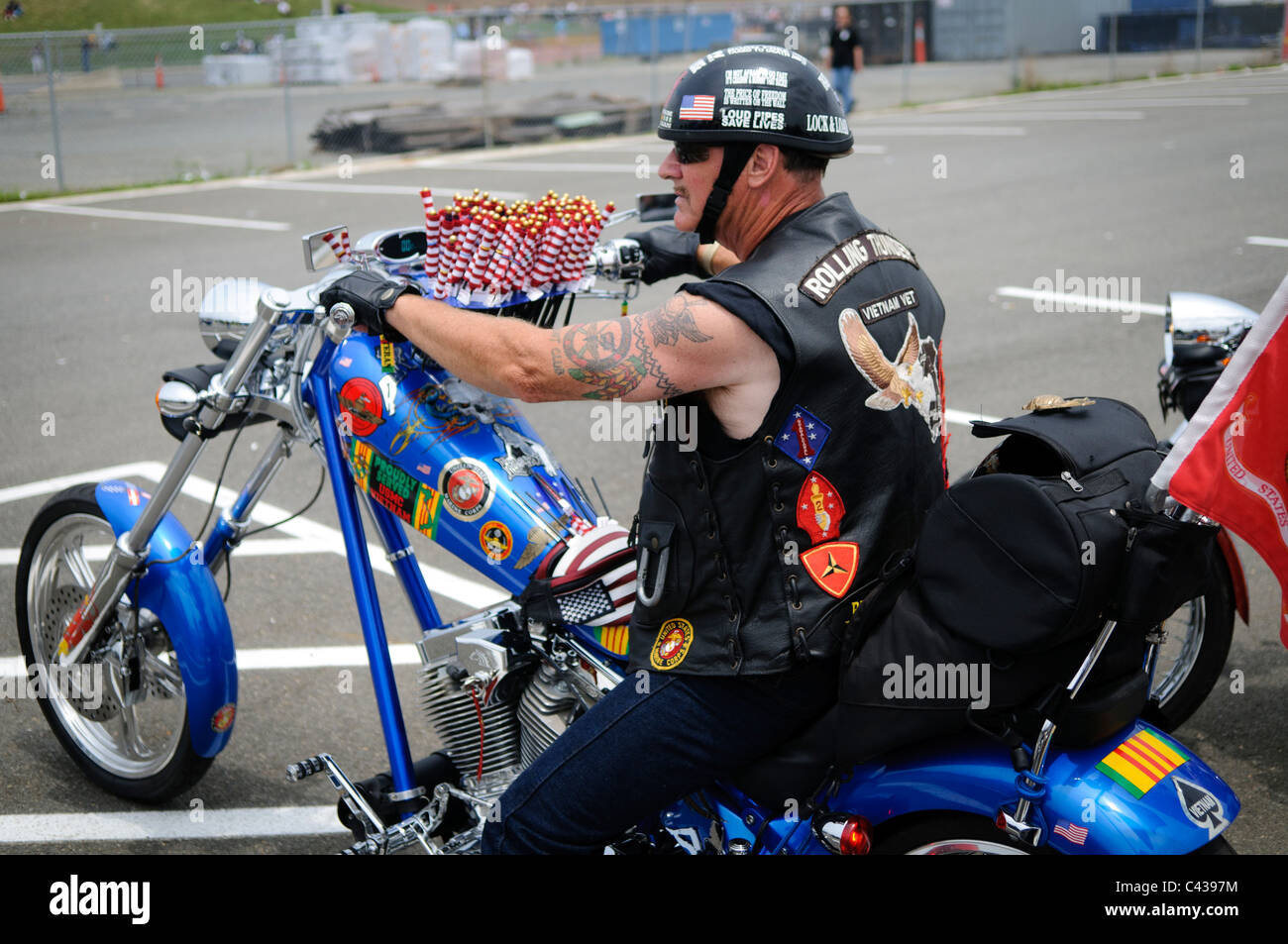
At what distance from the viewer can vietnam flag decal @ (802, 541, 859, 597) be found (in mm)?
2209

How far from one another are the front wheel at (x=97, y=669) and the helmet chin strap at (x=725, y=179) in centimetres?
190

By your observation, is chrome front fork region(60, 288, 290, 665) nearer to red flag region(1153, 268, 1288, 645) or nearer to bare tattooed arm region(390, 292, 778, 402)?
bare tattooed arm region(390, 292, 778, 402)

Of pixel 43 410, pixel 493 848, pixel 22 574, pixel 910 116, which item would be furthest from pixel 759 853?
pixel 910 116

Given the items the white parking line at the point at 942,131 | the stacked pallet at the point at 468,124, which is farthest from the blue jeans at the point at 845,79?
the stacked pallet at the point at 468,124

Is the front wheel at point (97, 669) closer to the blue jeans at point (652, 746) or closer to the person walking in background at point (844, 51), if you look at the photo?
the blue jeans at point (652, 746)

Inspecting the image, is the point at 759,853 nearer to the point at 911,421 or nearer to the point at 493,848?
the point at 493,848

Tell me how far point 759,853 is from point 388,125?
1636 cm

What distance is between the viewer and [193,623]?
3189mm

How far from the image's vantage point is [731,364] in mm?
2102

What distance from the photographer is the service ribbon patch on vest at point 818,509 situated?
7.13 ft

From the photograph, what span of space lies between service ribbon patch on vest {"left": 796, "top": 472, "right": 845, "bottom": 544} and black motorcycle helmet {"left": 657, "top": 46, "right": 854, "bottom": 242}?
559mm

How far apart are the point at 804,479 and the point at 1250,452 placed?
0.69 meters

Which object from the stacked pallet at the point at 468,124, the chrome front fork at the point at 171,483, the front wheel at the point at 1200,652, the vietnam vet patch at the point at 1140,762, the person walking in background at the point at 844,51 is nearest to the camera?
the vietnam vet patch at the point at 1140,762
